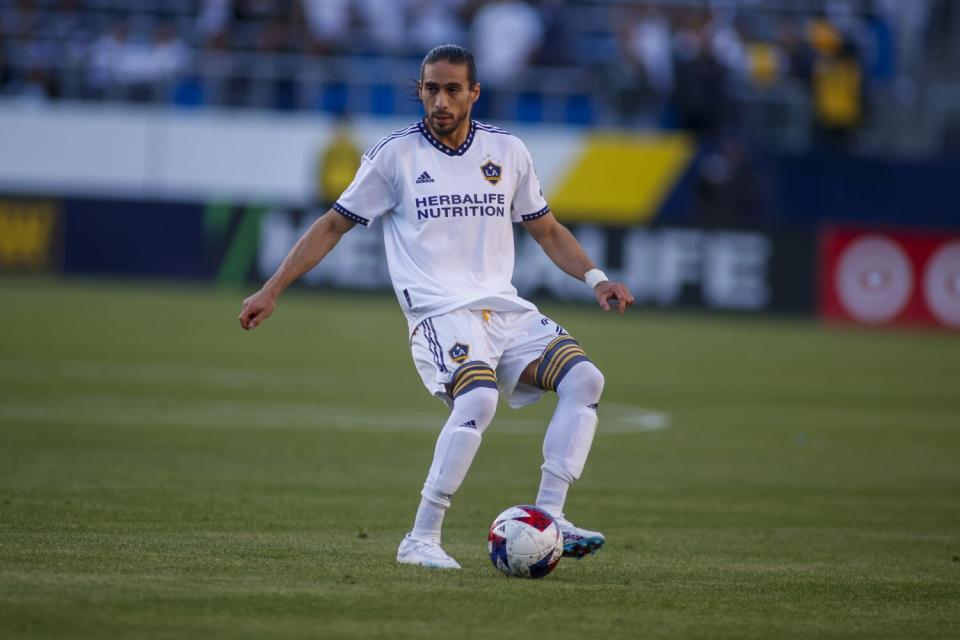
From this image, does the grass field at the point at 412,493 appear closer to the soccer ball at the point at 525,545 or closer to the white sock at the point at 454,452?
the soccer ball at the point at 525,545

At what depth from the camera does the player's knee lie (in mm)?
7934

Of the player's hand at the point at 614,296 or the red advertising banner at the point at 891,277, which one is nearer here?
the player's hand at the point at 614,296

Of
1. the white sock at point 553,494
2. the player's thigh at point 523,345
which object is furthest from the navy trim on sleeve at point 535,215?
the white sock at point 553,494

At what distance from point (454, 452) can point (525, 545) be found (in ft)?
1.79

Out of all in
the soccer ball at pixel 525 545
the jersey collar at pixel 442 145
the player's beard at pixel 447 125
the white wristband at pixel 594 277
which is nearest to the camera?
the soccer ball at pixel 525 545

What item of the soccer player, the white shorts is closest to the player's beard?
the soccer player

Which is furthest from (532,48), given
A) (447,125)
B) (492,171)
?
(447,125)

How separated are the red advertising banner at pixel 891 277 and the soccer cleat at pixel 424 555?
21.3m

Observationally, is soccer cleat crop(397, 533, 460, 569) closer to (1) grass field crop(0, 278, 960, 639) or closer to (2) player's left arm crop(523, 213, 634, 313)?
(1) grass field crop(0, 278, 960, 639)

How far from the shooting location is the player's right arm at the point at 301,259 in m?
7.64

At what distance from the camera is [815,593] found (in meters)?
7.34

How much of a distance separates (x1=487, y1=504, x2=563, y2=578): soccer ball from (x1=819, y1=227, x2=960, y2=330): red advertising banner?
69.7 ft

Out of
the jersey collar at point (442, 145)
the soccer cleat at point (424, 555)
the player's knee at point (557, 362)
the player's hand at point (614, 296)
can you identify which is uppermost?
the jersey collar at point (442, 145)

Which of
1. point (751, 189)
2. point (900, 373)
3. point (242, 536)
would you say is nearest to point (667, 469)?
point (242, 536)
